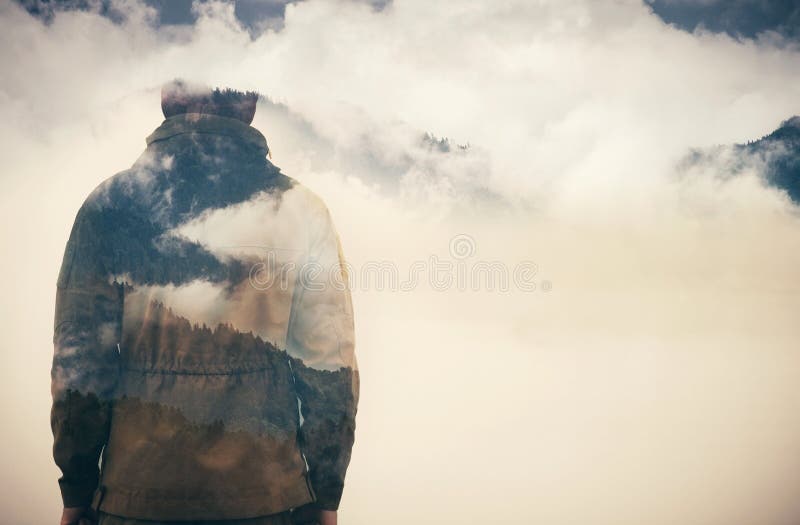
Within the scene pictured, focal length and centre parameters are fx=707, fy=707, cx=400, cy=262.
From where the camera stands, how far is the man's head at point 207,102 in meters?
1.74

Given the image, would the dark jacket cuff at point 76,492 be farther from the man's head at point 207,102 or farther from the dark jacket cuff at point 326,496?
the man's head at point 207,102

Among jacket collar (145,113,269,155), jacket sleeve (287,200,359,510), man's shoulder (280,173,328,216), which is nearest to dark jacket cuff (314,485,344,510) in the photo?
jacket sleeve (287,200,359,510)

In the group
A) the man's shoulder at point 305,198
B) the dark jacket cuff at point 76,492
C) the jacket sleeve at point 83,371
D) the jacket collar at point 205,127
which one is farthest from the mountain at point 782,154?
the dark jacket cuff at point 76,492

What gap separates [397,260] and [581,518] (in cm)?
90

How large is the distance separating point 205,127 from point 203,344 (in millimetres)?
522

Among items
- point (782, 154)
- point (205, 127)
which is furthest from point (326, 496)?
point (782, 154)

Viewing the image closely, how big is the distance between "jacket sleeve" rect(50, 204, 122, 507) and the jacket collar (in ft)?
1.12

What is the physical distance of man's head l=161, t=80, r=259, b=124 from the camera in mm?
1744

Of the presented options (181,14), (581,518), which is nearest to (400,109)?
(181,14)

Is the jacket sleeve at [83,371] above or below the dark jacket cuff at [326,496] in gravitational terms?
above

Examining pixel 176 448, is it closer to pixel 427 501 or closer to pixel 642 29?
pixel 427 501

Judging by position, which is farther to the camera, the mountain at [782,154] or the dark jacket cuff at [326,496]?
the mountain at [782,154]

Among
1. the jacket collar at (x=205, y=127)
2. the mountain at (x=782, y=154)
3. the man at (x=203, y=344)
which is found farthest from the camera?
the mountain at (x=782, y=154)

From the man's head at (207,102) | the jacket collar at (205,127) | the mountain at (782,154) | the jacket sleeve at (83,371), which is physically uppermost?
the mountain at (782,154)
